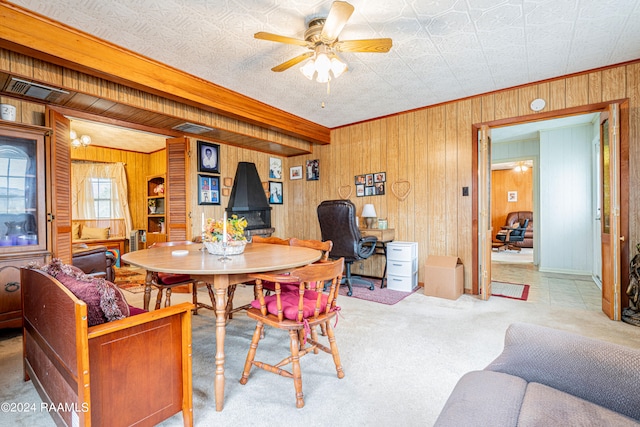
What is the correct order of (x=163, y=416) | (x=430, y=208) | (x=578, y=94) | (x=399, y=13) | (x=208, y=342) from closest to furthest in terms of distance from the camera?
1. (x=163, y=416)
2. (x=399, y=13)
3. (x=208, y=342)
4. (x=578, y=94)
5. (x=430, y=208)

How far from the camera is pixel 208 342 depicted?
2.44m

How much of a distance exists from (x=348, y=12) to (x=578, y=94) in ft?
9.53

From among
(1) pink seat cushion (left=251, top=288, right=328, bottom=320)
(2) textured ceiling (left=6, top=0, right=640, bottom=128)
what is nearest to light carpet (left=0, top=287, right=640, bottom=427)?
(1) pink seat cushion (left=251, top=288, right=328, bottom=320)

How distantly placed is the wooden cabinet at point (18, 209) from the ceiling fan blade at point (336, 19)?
8.74 ft

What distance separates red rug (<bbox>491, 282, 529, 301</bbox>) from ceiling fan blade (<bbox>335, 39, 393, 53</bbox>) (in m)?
3.27

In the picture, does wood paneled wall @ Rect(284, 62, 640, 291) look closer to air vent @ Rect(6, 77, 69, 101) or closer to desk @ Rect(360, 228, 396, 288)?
desk @ Rect(360, 228, 396, 288)

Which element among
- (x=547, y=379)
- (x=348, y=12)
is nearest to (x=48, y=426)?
(x=547, y=379)

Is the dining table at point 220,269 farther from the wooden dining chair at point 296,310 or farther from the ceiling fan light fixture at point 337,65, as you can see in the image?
the ceiling fan light fixture at point 337,65

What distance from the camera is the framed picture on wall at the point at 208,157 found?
173 inches

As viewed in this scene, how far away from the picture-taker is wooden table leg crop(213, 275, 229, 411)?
1610mm

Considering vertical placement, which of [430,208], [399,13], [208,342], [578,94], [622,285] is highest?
[399,13]

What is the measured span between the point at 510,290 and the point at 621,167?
189 centimetres

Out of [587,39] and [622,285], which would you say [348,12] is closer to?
[587,39]

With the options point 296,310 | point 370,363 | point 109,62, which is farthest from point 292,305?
point 109,62
